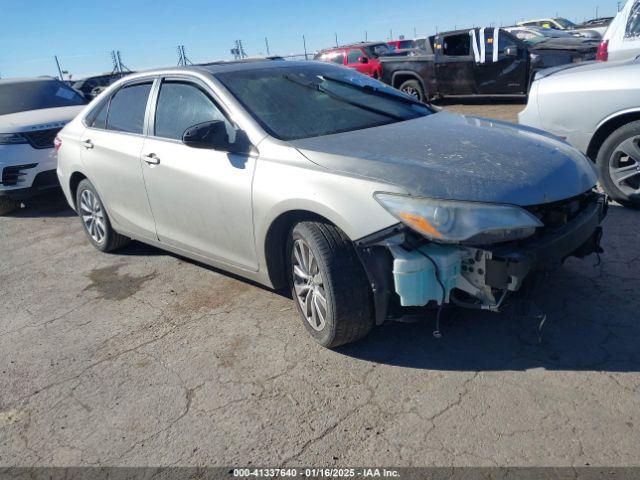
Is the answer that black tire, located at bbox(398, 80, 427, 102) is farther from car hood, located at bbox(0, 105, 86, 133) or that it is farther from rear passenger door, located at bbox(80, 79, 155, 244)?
rear passenger door, located at bbox(80, 79, 155, 244)

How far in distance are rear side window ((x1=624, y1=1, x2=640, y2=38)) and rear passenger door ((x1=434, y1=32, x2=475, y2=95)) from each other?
620 centimetres

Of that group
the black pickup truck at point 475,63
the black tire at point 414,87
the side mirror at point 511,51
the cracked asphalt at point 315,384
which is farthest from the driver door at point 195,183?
the black tire at point 414,87

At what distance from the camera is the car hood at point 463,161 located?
275 cm

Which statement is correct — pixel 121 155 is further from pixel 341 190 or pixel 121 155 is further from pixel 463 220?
pixel 463 220

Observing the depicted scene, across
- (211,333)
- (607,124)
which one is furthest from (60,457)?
(607,124)

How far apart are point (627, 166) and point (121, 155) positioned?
14.0ft

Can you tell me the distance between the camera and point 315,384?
300 centimetres

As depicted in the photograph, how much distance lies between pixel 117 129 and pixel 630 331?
4.05 metres

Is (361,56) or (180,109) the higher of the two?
(180,109)

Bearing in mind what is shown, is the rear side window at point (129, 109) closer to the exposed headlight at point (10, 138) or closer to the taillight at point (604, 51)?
the exposed headlight at point (10, 138)

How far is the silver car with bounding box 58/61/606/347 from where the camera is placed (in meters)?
2.72

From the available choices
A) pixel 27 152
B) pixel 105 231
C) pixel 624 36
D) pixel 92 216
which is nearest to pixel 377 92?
pixel 105 231

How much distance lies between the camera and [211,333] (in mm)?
3689

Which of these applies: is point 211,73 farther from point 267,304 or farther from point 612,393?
point 612,393
